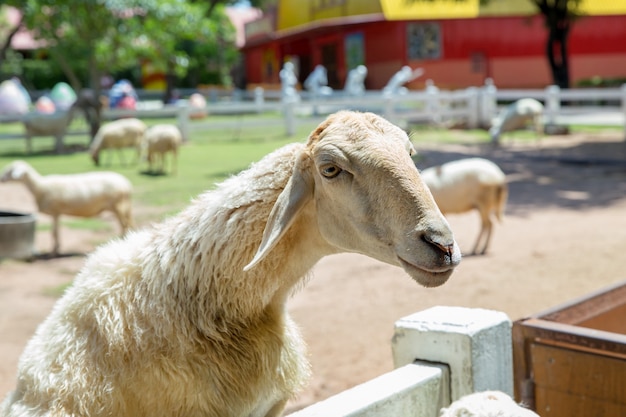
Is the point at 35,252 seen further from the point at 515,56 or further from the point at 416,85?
the point at 515,56

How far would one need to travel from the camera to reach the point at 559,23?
24.3 metres

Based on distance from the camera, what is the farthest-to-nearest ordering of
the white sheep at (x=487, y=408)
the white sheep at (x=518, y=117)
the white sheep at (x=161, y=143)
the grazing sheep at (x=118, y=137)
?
the white sheep at (x=518, y=117)
the grazing sheep at (x=118, y=137)
the white sheep at (x=161, y=143)
the white sheep at (x=487, y=408)

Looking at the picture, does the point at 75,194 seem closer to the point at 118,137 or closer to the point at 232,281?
the point at 232,281

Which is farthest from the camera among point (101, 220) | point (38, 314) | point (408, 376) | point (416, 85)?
point (416, 85)

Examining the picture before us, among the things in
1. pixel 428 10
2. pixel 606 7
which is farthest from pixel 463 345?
pixel 606 7

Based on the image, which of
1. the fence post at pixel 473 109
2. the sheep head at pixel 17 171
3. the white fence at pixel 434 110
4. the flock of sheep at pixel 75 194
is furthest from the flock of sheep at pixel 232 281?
the fence post at pixel 473 109

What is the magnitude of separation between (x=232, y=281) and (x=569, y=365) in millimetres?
1569

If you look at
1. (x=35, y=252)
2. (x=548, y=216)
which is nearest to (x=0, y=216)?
(x=35, y=252)

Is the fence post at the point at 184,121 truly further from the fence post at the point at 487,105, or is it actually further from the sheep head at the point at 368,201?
the sheep head at the point at 368,201

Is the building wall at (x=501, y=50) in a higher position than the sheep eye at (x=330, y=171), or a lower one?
higher

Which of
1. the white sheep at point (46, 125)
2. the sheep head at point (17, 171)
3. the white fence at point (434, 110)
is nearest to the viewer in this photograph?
the sheep head at point (17, 171)

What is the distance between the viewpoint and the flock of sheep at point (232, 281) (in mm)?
2332

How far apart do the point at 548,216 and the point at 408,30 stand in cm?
2219

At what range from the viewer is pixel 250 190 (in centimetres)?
255
